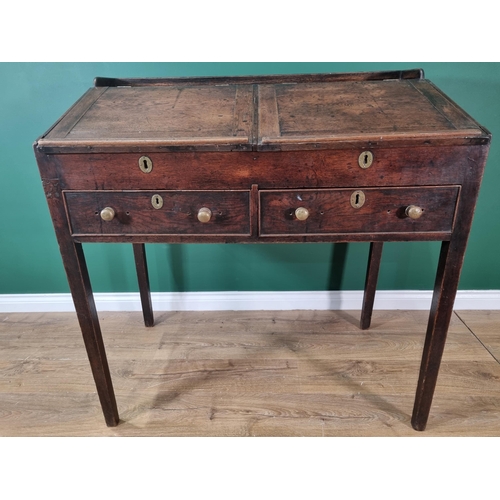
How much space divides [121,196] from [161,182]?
0.11m

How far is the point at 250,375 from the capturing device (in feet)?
5.47

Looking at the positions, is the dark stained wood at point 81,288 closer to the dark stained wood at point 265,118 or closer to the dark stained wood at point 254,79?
the dark stained wood at point 265,118

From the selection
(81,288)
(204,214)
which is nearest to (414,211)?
(204,214)

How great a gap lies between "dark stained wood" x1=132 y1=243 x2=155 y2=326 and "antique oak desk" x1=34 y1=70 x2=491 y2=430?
489 millimetres

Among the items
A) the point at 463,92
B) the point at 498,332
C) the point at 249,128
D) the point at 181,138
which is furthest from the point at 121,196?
the point at 498,332

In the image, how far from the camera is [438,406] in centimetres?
153

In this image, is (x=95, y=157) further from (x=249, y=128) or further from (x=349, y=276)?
(x=349, y=276)

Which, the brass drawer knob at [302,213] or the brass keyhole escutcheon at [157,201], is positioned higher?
the brass keyhole escutcheon at [157,201]

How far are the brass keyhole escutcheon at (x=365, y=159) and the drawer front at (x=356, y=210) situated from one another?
65 mm

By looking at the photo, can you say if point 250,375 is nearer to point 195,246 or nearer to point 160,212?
point 195,246

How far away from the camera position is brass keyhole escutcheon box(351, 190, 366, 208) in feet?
3.59

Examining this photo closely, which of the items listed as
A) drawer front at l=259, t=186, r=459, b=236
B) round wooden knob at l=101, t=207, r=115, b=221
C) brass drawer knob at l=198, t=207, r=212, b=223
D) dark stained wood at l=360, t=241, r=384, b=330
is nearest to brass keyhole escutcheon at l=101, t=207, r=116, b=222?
round wooden knob at l=101, t=207, r=115, b=221

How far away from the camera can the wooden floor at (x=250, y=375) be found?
4.85ft

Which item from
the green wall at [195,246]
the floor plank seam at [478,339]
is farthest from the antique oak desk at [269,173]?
the floor plank seam at [478,339]
